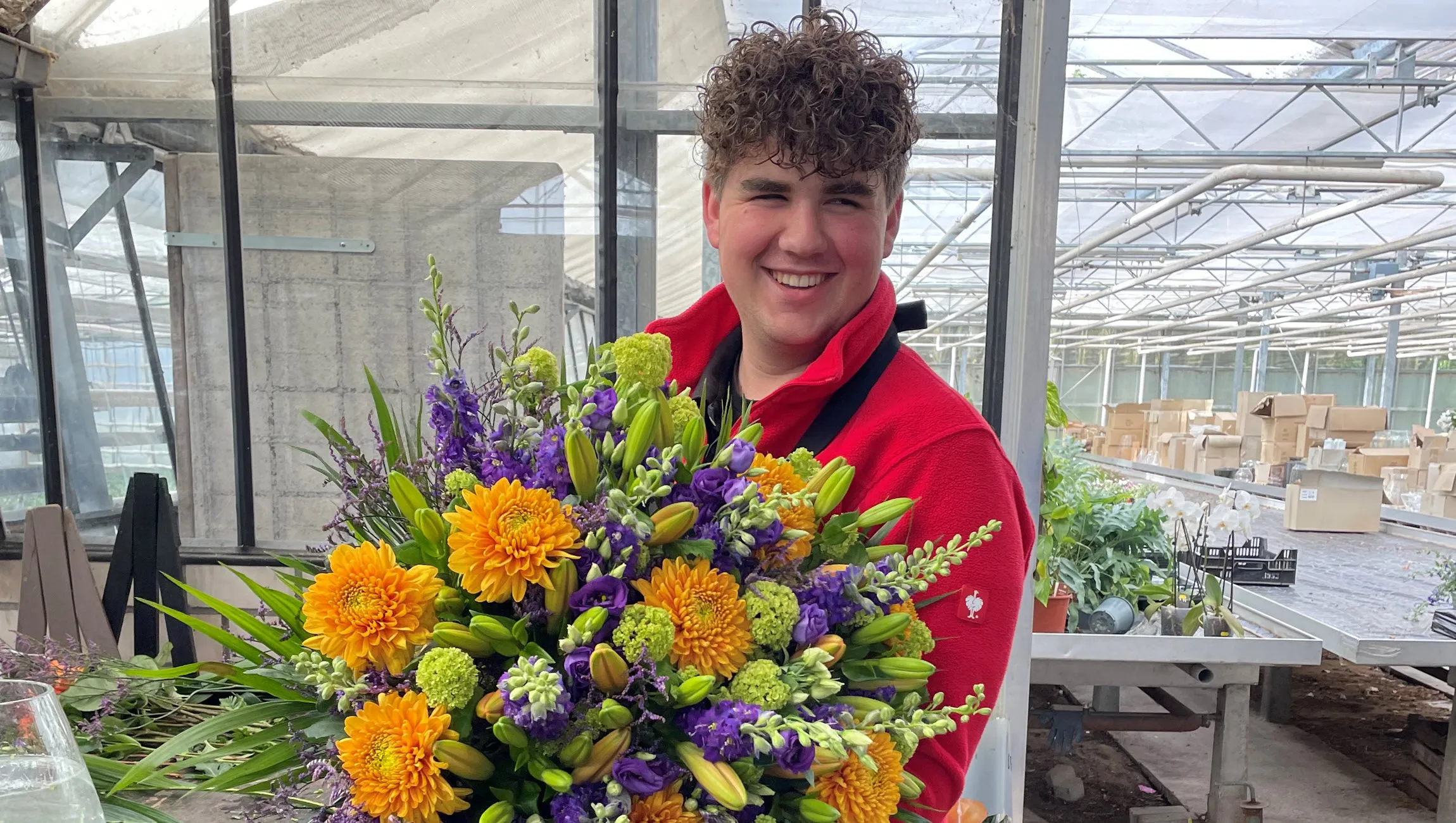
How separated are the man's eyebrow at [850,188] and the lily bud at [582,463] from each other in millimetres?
472

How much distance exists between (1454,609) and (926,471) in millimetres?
3404

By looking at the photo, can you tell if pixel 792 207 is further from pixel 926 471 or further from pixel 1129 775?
pixel 1129 775

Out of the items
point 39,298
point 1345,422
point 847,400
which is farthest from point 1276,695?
point 39,298

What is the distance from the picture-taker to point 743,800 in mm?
436

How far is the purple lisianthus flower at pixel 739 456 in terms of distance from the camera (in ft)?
1.71

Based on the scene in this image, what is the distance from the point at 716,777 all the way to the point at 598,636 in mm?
102

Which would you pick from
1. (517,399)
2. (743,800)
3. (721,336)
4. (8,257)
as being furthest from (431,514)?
(8,257)

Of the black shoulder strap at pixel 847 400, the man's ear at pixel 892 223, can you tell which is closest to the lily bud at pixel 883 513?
the black shoulder strap at pixel 847 400

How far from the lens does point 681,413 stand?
1.87 feet

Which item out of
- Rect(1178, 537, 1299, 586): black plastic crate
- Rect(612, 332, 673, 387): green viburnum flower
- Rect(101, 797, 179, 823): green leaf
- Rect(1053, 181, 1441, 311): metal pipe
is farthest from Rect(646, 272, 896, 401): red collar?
Rect(1053, 181, 1441, 311): metal pipe

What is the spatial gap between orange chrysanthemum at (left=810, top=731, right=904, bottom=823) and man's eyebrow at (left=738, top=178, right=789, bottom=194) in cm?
57

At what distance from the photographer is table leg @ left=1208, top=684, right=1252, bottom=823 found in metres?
2.99

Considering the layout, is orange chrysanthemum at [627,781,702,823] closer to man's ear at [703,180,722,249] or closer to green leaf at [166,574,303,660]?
green leaf at [166,574,303,660]

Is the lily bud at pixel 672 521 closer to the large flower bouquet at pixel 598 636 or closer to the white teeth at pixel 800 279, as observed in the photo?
→ the large flower bouquet at pixel 598 636
